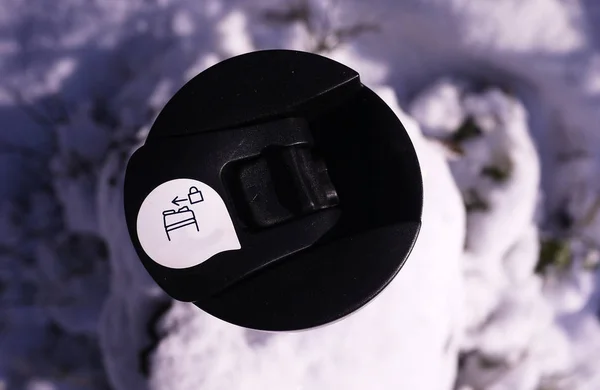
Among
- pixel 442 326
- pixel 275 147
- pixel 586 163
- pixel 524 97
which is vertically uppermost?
→ pixel 524 97

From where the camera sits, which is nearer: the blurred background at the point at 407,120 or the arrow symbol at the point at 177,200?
the arrow symbol at the point at 177,200

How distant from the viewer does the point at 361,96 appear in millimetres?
561

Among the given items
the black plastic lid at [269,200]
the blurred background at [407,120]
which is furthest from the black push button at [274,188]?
the blurred background at [407,120]

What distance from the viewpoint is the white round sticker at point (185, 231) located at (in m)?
0.51

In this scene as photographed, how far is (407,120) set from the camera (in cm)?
74

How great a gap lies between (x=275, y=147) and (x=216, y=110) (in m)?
0.07

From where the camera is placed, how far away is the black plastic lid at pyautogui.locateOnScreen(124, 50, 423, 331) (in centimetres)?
51

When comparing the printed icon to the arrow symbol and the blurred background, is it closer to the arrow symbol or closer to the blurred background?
the arrow symbol

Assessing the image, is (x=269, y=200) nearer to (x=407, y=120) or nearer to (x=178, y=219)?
(x=178, y=219)

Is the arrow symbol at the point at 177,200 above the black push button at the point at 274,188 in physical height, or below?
above

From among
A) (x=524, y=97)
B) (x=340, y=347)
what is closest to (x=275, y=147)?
(x=340, y=347)

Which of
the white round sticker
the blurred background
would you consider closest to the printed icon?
the white round sticker

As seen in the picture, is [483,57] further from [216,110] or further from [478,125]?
[216,110]

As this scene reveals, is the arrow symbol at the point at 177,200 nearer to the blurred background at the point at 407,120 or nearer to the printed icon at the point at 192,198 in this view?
the printed icon at the point at 192,198
